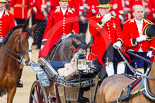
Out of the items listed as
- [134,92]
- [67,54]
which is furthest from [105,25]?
[134,92]

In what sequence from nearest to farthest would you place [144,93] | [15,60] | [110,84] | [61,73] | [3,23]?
1. [144,93]
2. [110,84]
3. [61,73]
4. [15,60]
5. [3,23]

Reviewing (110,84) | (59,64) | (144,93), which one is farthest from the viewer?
(59,64)

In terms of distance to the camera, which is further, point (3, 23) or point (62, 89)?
point (3, 23)

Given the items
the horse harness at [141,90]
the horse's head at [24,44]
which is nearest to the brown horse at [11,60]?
the horse's head at [24,44]

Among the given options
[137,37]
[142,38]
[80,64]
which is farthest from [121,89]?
[137,37]

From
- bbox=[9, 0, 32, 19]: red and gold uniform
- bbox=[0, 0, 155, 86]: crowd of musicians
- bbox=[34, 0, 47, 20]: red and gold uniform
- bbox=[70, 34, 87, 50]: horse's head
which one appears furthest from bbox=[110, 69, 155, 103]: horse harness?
bbox=[9, 0, 32, 19]: red and gold uniform

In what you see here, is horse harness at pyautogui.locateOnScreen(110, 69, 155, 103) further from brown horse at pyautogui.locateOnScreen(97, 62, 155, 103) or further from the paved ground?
the paved ground

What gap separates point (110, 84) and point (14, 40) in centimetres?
194

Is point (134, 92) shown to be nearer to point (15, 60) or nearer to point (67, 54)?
point (67, 54)

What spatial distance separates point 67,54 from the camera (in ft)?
22.0

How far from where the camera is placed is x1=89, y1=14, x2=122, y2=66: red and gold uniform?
23.0 feet

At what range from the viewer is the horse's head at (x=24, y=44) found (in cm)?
688

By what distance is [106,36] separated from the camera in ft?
23.2

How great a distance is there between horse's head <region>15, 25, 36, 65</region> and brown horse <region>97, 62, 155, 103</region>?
1435 millimetres
